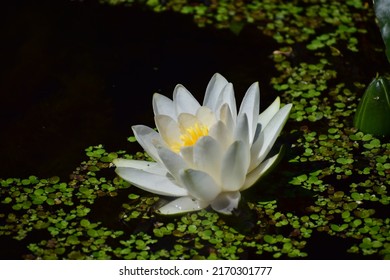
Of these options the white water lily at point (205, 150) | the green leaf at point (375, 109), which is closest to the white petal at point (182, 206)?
the white water lily at point (205, 150)

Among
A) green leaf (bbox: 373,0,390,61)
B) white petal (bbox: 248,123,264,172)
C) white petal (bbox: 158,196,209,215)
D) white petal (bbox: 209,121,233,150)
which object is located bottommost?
white petal (bbox: 158,196,209,215)

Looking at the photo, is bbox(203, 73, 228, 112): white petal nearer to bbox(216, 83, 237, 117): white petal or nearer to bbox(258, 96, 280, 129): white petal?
bbox(216, 83, 237, 117): white petal

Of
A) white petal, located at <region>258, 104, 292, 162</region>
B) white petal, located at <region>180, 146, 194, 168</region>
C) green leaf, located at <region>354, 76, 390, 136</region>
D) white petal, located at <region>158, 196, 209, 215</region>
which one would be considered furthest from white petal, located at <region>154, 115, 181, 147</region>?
green leaf, located at <region>354, 76, 390, 136</region>

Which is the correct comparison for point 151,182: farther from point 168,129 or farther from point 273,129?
point 273,129

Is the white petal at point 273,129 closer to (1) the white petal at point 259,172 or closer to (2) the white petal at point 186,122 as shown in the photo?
(1) the white petal at point 259,172

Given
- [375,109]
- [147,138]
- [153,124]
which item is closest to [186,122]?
[147,138]

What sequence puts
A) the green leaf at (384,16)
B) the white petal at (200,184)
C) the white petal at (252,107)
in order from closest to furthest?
1. the white petal at (200,184)
2. the white petal at (252,107)
3. the green leaf at (384,16)

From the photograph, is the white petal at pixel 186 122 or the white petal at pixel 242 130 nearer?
the white petal at pixel 242 130

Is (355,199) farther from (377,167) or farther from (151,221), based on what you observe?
(151,221)
